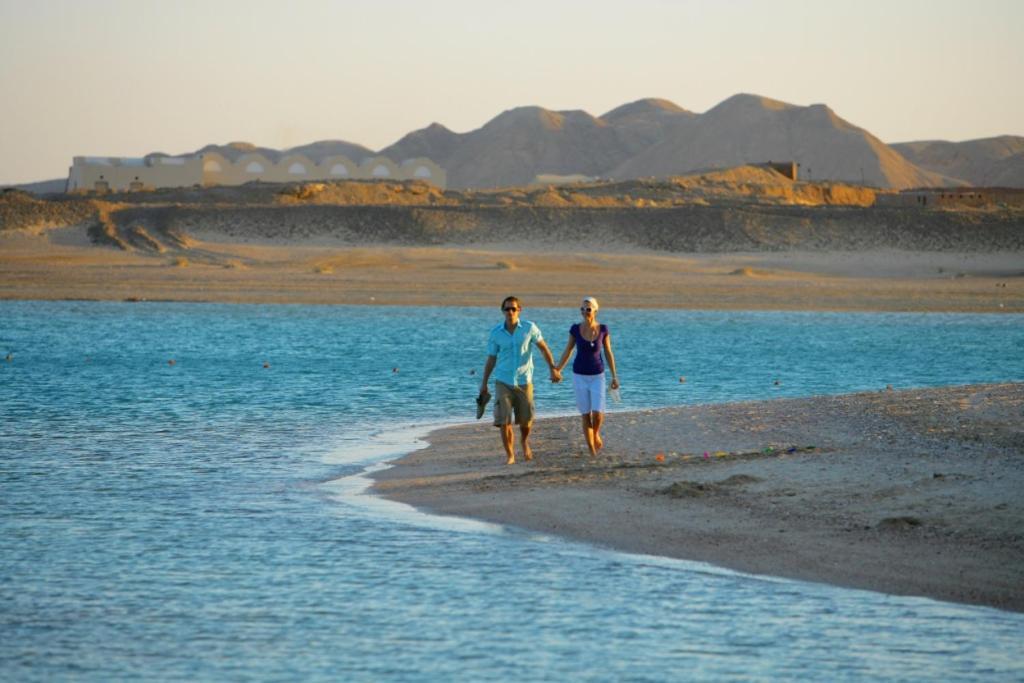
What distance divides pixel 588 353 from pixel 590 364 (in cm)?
10

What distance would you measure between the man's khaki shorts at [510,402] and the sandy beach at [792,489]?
1.47 feet

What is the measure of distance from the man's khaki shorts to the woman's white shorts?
44 cm

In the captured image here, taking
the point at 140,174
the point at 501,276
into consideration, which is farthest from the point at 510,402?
the point at 140,174

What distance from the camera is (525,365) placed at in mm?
13039

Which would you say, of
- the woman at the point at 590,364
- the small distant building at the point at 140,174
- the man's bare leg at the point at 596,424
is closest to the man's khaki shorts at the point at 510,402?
the woman at the point at 590,364

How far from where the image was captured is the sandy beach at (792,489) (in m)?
9.26

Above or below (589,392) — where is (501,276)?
above

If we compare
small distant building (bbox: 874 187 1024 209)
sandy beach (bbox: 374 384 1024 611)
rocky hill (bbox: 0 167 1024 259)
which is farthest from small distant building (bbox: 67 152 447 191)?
sandy beach (bbox: 374 384 1024 611)

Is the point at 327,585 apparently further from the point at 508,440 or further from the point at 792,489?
the point at 508,440

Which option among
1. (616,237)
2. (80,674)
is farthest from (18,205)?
(80,674)

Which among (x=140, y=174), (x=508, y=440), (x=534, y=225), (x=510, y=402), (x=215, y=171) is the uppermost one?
(x=215, y=171)

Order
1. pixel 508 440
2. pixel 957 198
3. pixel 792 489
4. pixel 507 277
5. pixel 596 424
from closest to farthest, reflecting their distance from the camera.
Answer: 1. pixel 792 489
2. pixel 508 440
3. pixel 596 424
4. pixel 507 277
5. pixel 957 198

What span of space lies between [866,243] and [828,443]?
54.6 meters

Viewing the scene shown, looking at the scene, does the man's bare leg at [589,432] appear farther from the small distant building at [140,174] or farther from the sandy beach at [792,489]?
the small distant building at [140,174]
